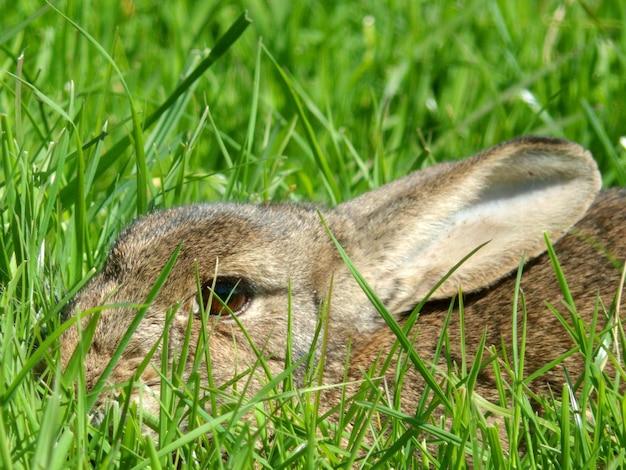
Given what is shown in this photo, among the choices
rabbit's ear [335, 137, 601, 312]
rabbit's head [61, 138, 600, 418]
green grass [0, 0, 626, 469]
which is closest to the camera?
green grass [0, 0, 626, 469]

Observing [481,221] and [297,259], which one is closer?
[297,259]

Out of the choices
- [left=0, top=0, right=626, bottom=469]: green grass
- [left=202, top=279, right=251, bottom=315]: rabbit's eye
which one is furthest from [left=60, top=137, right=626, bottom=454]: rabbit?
[left=0, top=0, right=626, bottom=469]: green grass

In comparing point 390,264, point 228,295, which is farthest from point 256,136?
point 228,295

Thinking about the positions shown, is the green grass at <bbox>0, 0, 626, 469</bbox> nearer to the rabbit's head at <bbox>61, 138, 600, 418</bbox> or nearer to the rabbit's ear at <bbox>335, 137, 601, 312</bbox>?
the rabbit's head at <bbox>61, 138, 600, 418</bbox>

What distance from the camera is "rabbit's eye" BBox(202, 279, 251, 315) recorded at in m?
4.34

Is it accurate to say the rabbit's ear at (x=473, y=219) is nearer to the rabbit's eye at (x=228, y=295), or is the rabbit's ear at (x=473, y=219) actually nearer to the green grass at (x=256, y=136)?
the green grass at (x=256, y=136)

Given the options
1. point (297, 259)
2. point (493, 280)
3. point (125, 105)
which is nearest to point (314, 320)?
point (297, 259)

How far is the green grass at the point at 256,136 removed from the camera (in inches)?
137

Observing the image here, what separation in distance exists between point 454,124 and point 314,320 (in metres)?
2.46

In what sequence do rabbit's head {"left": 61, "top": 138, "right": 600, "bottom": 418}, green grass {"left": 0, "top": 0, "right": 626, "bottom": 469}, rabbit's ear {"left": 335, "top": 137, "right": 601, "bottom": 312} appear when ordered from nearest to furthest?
green grass {"left": 0, "top": 0, "right": 626, "bottom": 469} → rabbit's head {"left": 61, "top": 138, "right": 600, "bottom": 418} → rabbit's ear {"left": 335, "top": 137, "right": 601, "bottom": 312}

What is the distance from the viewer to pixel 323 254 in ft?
15.5

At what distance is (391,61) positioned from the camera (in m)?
7.35

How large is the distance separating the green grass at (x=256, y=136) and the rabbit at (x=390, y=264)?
201 mm

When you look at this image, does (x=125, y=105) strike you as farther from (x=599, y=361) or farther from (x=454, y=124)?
(x=599, y=361)
